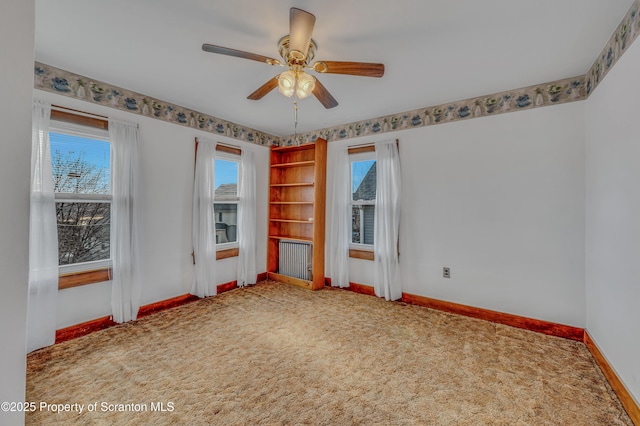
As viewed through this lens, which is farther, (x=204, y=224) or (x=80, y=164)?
(x=204, y=224)

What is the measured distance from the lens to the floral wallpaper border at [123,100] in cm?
249

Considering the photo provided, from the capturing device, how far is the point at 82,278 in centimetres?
271

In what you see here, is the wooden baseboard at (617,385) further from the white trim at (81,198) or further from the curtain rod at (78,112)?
the curtain rod at (78,112)

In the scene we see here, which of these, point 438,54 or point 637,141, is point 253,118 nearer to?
point 438,54

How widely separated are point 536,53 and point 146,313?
15.6ft

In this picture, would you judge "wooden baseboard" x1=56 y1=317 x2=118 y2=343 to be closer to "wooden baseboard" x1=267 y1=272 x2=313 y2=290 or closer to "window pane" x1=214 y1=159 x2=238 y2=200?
"window pane" x1=214 y1=159 x2=238 y2=200

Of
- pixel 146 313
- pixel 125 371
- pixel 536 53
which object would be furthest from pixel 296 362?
pixel 536 53

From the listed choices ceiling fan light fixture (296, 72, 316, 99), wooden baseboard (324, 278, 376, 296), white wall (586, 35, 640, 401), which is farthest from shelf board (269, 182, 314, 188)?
white wall (586, 35, 640, 401)

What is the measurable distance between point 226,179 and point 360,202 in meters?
2.14

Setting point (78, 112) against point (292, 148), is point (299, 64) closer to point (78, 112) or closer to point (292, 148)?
point (78, 112)

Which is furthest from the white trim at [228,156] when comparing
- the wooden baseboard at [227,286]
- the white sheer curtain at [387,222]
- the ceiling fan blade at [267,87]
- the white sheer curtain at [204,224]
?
the white sheer curtain at [387,222]

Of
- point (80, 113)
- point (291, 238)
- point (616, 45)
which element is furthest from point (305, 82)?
point (291, 238)

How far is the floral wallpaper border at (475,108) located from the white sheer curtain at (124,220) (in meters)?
1.89

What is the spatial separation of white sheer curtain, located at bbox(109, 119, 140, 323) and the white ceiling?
0.59m
